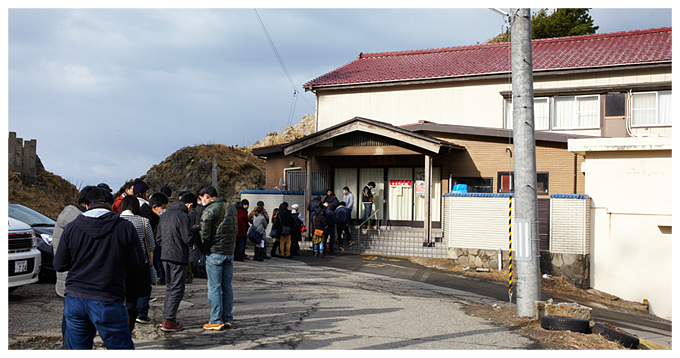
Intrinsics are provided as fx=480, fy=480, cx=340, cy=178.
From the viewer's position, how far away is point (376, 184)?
1886 cm

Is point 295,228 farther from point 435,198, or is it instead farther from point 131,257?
point 131,257

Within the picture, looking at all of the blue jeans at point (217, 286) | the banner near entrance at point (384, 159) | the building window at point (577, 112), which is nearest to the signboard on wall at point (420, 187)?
the banner near entrance at point (384, 159)

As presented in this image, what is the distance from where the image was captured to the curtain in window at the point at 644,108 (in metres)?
17.3

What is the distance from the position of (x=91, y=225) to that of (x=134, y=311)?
1.55m

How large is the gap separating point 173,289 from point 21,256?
333 centimetres

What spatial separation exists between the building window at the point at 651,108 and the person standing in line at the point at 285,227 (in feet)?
42.5

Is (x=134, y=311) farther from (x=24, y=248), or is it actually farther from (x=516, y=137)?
(x=516, y=137)

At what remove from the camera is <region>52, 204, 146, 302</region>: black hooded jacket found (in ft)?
14.1

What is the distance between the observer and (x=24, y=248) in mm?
7906

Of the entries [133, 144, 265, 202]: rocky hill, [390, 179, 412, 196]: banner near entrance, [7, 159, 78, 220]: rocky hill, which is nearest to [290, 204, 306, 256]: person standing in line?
[390, 179, 412, 196]: banner near entrance

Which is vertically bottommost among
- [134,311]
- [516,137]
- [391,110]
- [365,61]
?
[134,311]

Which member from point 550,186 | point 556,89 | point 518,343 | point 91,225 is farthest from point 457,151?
point 91,225

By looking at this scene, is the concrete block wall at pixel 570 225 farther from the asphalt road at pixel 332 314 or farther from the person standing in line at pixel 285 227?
the person standing in line at pixel 285 227

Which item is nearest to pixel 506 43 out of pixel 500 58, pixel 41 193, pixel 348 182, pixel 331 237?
pixel 500 58
